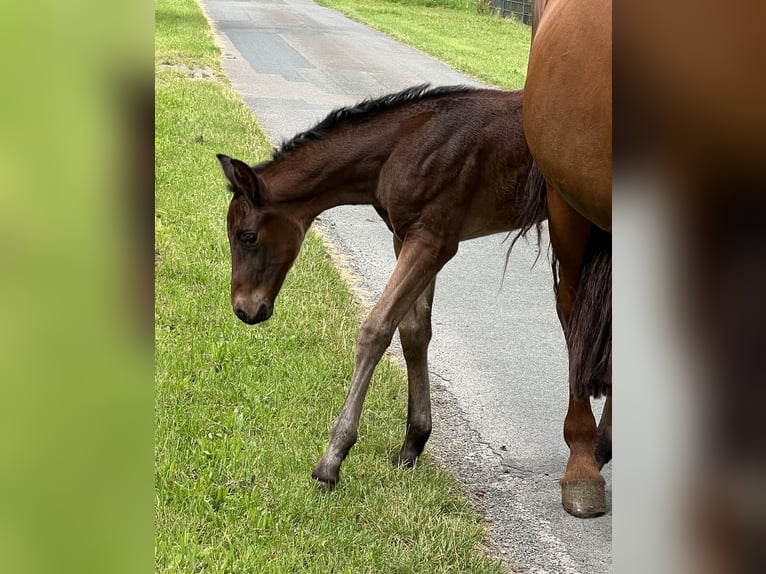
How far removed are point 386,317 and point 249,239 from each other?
2.32ft

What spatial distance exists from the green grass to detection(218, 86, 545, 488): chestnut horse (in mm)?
11039

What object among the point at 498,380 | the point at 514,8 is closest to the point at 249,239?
the point at 498,380

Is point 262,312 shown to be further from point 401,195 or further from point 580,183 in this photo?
point 580,183

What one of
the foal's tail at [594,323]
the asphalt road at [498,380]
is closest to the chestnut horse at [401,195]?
the asphalt road at [498,380]

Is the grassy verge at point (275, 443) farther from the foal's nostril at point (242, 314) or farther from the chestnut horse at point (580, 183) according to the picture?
the chestnut horse at point (580, 183)

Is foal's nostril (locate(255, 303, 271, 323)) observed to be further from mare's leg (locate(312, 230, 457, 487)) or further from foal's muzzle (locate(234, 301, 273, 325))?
mare's leg (locate(312, 230, 457, 487))

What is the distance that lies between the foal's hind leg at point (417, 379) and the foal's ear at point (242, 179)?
880 mm

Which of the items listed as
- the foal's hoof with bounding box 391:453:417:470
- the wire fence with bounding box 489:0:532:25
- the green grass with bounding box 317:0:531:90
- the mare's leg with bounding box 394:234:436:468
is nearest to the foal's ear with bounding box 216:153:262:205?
the mare's leg with bounding box 394:234:436:468

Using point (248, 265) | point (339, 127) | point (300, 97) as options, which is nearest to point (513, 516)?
point (248, 265)

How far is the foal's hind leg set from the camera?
4438 mm
